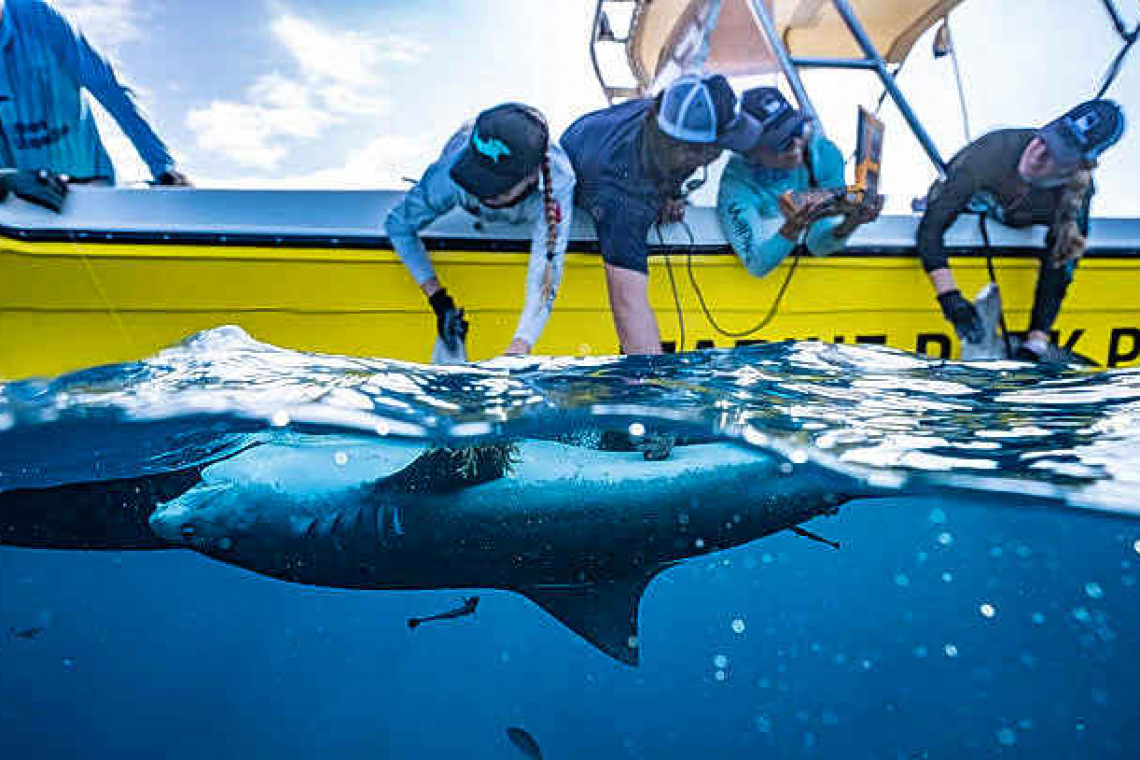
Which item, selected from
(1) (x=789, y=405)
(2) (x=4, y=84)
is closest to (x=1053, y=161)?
(1) (x=789, y=405)

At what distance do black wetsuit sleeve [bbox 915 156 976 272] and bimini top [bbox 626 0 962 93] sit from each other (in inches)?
55.1

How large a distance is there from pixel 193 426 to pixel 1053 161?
14.2 ft

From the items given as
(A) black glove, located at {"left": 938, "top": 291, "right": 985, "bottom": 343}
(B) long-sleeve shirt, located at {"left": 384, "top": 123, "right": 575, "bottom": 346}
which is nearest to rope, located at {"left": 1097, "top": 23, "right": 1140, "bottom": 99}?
(A) black glove, located at {"left": 938, "top": 291, "right": 985, "bottom": 343}

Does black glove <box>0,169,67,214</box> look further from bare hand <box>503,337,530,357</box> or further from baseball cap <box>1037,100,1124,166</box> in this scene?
baseball cap <box>1037,100,1124,166</box>

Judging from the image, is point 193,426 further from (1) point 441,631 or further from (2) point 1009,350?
(2) point 1009,350

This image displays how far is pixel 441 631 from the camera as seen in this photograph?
3.43m

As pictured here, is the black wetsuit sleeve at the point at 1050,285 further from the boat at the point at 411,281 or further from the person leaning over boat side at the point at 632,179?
the person leaning over boat side at the point at 632,179

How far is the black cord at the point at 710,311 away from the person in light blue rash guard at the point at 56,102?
98.5 inches

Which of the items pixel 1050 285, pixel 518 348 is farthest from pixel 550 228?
pixel 1050 285

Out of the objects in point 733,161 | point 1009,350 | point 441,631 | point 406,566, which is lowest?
point 441,631

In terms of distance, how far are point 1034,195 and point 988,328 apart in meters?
0.81

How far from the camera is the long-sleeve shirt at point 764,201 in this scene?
348 centimetres

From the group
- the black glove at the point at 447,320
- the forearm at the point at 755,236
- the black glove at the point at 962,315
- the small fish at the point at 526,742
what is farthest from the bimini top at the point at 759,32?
the small fish at the point at 526,742

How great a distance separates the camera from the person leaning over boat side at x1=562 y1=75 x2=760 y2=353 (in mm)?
3100
